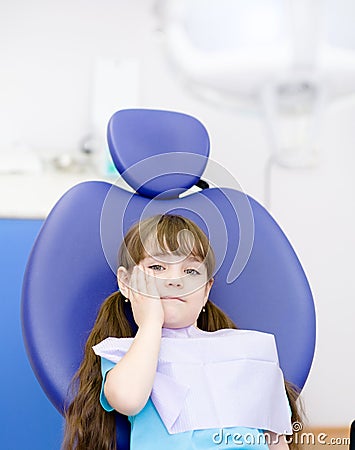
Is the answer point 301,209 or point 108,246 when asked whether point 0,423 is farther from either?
point 301,209

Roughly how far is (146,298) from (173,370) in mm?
118

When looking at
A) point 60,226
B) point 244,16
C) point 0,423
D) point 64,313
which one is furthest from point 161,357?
point 244,16

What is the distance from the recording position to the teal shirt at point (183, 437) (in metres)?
1.11

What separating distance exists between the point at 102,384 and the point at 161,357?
102mm

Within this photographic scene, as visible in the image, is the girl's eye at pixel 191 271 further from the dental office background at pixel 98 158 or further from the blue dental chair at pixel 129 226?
the dental office background at pixel 98 158

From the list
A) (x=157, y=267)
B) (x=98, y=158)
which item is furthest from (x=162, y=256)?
(x=98, y=158)

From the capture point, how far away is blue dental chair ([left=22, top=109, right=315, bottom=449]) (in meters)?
1.27

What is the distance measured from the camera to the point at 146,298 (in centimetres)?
116

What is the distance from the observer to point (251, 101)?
386mm

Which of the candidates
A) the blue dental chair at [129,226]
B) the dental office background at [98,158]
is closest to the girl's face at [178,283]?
the blue dental chair at [129,226]

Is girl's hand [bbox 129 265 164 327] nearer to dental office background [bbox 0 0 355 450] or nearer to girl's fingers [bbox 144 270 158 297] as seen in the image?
girl's fingers [bbox 144 270 158 297]

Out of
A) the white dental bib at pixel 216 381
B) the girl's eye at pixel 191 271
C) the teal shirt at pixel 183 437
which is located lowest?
the teal shirt at pixel 183 437

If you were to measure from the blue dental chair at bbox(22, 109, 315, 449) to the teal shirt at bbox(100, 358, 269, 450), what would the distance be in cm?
10

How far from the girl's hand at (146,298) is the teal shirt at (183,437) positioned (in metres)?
0.10
